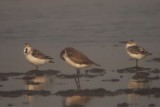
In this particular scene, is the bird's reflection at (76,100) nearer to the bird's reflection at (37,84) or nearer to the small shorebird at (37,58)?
the bird's reflection at (37,84)

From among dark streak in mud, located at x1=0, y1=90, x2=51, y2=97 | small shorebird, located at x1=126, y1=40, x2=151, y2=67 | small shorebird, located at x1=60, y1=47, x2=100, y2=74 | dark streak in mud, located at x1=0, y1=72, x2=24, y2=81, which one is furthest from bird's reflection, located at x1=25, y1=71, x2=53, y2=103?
small shorebird, located at x1=126, y1=40, x2=151, y2=67

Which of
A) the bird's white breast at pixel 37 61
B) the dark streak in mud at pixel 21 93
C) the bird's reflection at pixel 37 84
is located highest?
the bird's white breast at pixel 37 61

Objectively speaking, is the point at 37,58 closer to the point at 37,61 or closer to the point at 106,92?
the point at 37,61

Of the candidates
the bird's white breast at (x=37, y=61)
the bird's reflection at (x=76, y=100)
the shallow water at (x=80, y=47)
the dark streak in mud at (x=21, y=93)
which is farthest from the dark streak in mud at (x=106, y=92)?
the bird's white breast at (x=37, y=61)

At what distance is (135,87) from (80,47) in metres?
6.53

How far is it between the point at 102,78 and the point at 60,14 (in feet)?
45.5

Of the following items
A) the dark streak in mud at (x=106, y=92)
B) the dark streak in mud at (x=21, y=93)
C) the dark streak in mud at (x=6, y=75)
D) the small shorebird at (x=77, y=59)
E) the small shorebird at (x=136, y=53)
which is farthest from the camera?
the small shorebird at (x=136, y=53)

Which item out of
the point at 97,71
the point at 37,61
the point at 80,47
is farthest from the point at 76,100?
the point at 80,47

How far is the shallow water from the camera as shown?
13.7 m

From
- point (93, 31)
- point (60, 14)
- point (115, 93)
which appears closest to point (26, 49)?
point (115, 93)

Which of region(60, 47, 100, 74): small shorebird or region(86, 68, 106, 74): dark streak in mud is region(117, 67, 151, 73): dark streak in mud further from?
region(60, 47, 100, 74): small shorebird

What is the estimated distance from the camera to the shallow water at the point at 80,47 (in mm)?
13664

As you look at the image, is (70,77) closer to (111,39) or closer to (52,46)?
(52,46)

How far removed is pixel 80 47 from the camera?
2077cm
